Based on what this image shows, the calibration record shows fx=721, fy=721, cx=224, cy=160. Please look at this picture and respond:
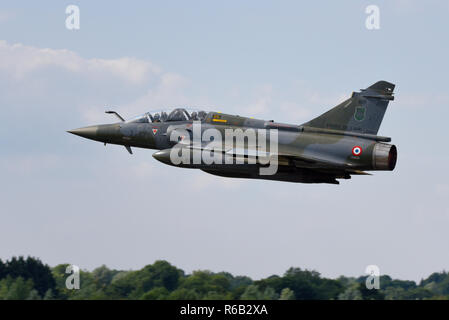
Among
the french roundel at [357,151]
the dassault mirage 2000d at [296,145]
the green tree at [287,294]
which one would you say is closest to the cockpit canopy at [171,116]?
the dassault mirage 2000d at [296,145]

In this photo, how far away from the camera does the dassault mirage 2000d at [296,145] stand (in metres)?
26.0

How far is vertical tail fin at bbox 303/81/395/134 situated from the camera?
86.6 ft

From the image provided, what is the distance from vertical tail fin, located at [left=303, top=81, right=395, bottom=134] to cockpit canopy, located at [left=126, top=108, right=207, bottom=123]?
5374 millimetres

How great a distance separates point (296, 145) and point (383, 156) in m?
3.25

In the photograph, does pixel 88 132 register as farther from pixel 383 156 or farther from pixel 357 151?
pixel 383 156

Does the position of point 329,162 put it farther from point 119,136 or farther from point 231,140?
point 119,136

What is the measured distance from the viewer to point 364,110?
2652cm

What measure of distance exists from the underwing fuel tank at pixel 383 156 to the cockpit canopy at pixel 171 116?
7.15 m

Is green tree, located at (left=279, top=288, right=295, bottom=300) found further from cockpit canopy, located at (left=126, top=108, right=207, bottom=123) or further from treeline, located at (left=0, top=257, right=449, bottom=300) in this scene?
cockpit canopy, located at (left=126, top=108, right=207, bottom=123)

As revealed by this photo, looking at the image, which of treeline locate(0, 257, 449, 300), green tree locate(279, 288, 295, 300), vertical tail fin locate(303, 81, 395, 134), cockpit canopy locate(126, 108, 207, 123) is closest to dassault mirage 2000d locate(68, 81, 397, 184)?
vertical tail fin locate(303, 81, 395, 134)

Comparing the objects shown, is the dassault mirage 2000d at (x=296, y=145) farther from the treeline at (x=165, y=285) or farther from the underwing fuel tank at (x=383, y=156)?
the treeline at (x=165, y=285)

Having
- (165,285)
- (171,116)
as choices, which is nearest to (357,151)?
(171,116)

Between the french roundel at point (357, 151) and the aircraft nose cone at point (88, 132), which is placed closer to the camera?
the french roundel at point (357, 151)
